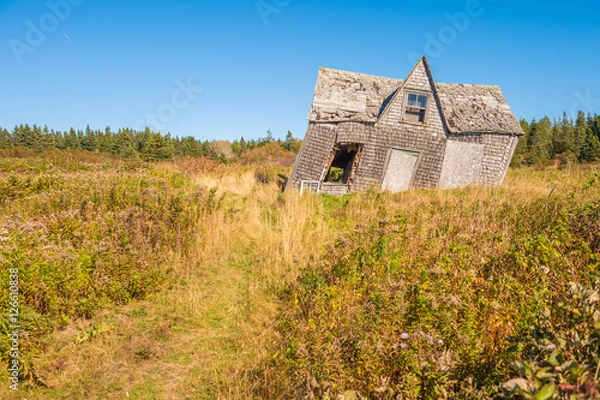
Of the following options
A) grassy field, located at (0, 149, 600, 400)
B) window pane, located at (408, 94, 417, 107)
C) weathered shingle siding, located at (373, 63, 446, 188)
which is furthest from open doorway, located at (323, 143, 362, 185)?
grassy field, located at (0, 149, 600, 400)

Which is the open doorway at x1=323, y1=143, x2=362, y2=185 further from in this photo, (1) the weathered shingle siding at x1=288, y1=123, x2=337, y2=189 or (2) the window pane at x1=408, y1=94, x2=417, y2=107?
(2) the window pane at x1=408, y1=94, x2=417, y2=107

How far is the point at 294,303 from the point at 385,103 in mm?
13003

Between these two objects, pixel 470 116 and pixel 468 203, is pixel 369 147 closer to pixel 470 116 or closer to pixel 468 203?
pixel 470 116

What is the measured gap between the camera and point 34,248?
4.88 metres

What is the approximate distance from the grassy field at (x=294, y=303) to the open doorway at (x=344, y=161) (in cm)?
748

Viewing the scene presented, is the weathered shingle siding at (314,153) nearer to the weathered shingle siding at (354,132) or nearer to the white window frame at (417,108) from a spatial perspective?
the weathered shingle siding at (354,132)

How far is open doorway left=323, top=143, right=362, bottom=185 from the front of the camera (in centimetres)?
1513

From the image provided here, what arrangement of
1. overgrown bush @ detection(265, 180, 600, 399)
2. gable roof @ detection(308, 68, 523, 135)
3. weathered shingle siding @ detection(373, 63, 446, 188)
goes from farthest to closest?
gable roof @ detection(308, 68, 523, 135)
weathered shingle siding @ detection(373, 63, 446, 188)
overgrown bush @ detection(265, 180, 600, 399)

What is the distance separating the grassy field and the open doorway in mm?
7483

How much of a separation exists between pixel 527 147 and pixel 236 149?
6286 cm

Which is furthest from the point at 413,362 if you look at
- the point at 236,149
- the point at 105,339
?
the point at 236,149
